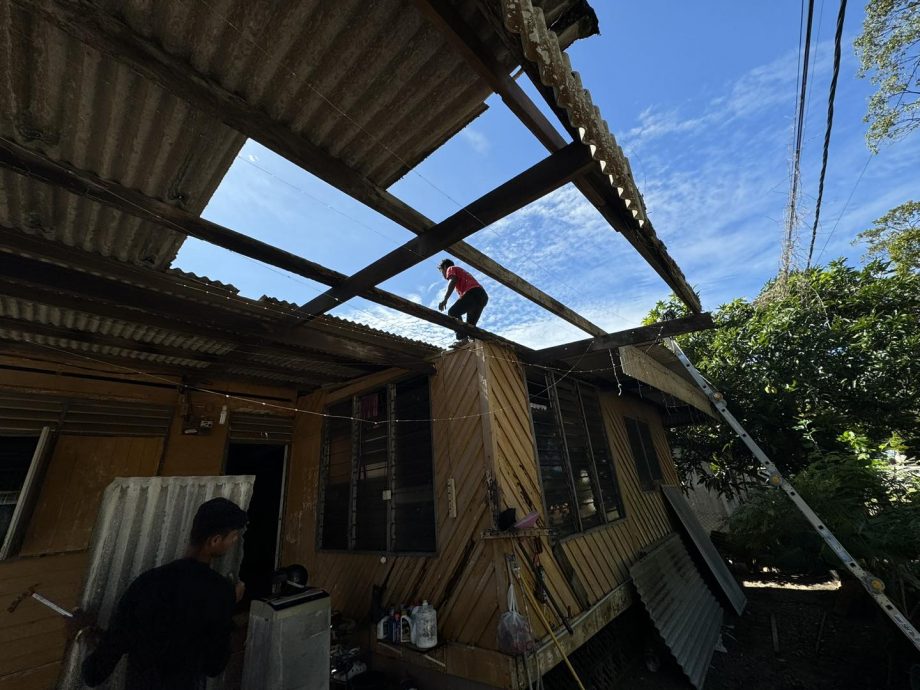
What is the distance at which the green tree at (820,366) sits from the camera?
8.28 m

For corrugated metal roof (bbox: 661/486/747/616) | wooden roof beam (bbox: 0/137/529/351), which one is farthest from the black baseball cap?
corrugated metal roof (bbox: 661/486/747/616)

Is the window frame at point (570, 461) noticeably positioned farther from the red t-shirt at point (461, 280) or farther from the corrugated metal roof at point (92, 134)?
the corrugated metal roof at point (92, 134)

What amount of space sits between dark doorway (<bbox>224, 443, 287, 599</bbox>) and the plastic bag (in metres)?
5.46

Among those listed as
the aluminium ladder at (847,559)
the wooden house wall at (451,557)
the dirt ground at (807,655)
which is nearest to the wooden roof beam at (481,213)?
the wooden house wall at (451,557)

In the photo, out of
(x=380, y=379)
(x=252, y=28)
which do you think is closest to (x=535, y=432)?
(x=380, y=379)

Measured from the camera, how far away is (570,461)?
557 centimetres

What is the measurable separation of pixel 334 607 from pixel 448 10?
6.40m

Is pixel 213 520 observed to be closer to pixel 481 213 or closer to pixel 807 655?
pixel 481 213

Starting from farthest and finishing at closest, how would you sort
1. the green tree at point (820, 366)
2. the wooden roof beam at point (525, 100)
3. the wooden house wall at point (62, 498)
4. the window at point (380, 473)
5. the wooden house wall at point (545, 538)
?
1. the green tree at point (820, 366)
2. the window at point (380, 473)
3. the wooden house wall at point (545, 538)
4. the wooden house wall at point (62, 498)
5. the wooden roof beam at point (525, 100)

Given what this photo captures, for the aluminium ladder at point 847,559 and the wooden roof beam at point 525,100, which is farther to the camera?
the aluminium ladder at point 847,559

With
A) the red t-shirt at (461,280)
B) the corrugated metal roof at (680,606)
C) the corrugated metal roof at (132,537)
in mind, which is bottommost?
the corrugated metal roof at (680,606)

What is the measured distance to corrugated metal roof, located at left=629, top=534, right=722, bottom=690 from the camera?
15.0ft

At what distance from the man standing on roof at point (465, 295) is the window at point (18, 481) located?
509cm

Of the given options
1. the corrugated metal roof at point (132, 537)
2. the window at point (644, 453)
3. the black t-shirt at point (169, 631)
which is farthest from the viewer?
the window at point (644, 453)
